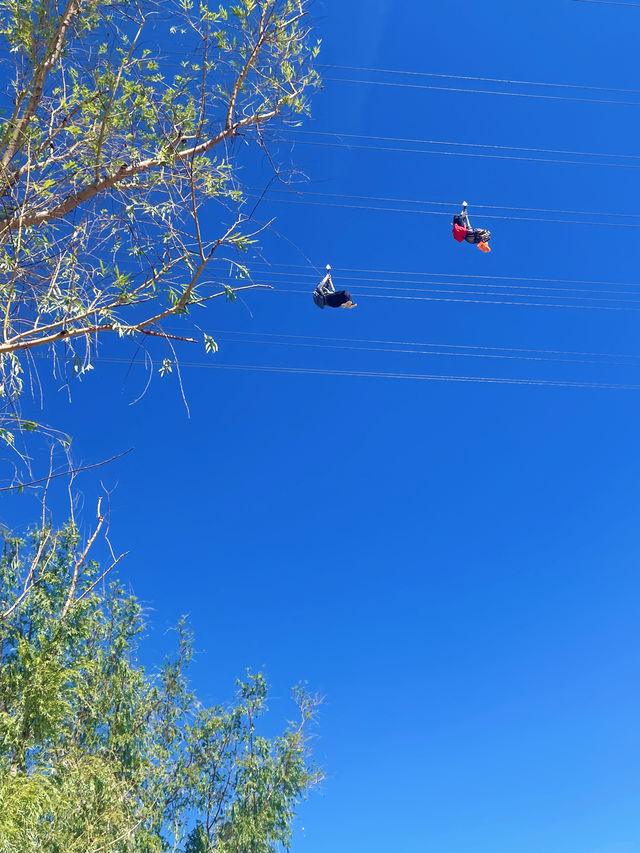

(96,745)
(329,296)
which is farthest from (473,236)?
(96,745)

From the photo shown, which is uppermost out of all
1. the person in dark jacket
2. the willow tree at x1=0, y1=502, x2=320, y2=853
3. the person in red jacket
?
the person in red jacket

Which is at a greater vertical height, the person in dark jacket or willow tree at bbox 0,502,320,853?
the person in dark jacket

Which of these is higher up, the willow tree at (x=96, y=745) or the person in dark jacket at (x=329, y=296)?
the person in dark jacket at (x=329, y=296)

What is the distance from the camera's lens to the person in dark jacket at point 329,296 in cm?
887

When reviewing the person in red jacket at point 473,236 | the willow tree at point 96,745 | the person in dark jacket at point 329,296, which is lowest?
the willow tree at point 96,745

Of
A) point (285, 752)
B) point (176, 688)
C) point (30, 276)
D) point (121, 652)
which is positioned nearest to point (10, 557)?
point (121, 652)

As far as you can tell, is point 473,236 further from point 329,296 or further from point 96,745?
point 96,745

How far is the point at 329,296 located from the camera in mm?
8992

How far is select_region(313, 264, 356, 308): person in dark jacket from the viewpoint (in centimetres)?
887

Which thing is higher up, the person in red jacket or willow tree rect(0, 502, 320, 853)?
the person in red jacket

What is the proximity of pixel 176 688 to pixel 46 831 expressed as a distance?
5592 mm

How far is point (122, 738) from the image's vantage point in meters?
11.2

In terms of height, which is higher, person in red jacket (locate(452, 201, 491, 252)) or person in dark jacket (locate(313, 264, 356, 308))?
person in red jacket (locate(452, 201, 491, 252))

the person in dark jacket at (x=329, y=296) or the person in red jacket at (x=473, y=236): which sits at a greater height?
the person in red jacket at (x=473, y=236)
